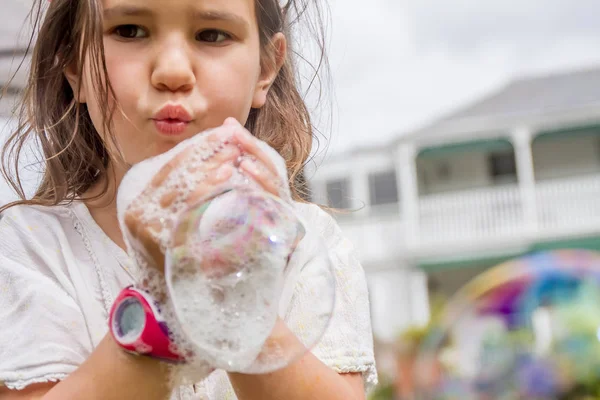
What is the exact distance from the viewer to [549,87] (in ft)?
59.6

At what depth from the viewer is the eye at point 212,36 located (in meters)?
1.03

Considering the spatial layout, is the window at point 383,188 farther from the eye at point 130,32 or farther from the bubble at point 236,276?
the bubble at point 236,276

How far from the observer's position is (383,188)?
59.1 feet

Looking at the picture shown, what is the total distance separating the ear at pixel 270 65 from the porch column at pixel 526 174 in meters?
14.3

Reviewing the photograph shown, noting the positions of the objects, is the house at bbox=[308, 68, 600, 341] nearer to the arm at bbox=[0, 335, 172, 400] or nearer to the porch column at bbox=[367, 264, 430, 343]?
the porch column at bbox=[367, 264, 430, 343]

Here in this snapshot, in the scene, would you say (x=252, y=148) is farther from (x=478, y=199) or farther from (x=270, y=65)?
(x=478, y=199)

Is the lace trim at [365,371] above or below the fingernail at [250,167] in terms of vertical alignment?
below

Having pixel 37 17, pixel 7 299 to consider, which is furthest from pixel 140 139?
pixel 37 17

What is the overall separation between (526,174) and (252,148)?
15.1m

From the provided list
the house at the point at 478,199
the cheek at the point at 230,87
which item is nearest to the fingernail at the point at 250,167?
the cheek at the point at 230,87

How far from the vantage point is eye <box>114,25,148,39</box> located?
3.32 ft

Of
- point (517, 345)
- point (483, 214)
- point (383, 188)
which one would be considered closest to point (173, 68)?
point (517, 345)

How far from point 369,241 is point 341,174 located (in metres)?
2.43

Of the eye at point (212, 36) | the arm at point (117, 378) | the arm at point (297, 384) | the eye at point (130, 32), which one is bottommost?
the arm at point (297, 384)
